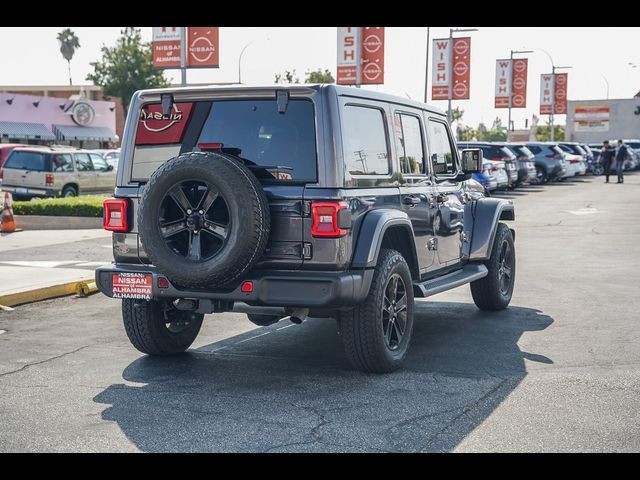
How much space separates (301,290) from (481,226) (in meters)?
3.34

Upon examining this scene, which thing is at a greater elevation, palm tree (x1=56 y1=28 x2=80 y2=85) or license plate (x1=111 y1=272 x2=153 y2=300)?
palm tree (x1=56 y1=28 x2=80 y2=85)

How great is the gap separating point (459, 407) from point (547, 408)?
1.72ft

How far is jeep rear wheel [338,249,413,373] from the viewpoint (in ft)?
21.3

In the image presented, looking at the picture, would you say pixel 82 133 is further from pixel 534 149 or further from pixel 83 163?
pixel 83 163

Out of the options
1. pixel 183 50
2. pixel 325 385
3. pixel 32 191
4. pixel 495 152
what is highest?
pixel 183 50

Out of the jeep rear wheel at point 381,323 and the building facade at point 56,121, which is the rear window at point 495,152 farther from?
the building facade at point 56,121

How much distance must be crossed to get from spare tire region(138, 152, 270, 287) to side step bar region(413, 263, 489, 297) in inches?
68.5

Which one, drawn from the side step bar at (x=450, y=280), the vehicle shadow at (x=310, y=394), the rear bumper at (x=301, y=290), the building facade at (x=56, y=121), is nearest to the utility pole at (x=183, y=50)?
the side step bar at (x=450, y=280)

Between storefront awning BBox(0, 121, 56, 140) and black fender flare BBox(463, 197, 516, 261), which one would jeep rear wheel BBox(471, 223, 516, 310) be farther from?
storefront awning BBox(0, 121, 56, 140)

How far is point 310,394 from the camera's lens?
20.2ft

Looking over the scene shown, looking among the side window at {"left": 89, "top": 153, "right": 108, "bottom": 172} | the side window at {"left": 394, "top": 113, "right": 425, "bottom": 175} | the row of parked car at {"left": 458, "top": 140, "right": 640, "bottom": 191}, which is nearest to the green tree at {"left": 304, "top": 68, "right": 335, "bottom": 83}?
the row of parked car at {"left": 458, "top": 140, "right": 640, "bottom": 191}

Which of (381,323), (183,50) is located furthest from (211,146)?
(183,50)

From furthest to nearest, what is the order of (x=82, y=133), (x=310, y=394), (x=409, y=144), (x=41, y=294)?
(x=82, y=133)
(x=41, y=294)
(x=409, y=144)
(x=310, y=394)

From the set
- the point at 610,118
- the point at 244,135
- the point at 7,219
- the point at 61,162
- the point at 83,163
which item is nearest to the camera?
the point at 244,135
